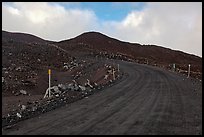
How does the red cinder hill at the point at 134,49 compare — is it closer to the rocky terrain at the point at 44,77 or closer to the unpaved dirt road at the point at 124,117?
the rocky terrain at the point at 44,77


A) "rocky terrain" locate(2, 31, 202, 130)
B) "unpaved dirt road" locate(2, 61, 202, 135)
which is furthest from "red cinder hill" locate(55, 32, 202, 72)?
"unpaved dirt road" locate(2, 61, 202, 135)

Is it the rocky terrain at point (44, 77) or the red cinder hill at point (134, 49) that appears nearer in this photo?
the rocky terrain at point (44, 77)

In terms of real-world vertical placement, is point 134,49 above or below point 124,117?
above

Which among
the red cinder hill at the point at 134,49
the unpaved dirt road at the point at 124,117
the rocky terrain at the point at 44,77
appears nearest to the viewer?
the unpaved dirt road at the point at 124,117

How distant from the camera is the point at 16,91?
89.2 feet

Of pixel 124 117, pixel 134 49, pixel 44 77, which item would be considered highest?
pixel 134 49

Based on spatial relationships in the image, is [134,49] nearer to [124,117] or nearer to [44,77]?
[44,77]

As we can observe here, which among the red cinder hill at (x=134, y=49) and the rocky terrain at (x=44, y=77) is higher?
the red cinder hill at (x=134, y=49)

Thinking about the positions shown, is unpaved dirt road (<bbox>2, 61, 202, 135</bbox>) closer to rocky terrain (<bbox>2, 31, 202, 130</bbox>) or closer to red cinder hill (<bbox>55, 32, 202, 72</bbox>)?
rocky terrain (<bbox>2, 31, 202, 130</bbox>)

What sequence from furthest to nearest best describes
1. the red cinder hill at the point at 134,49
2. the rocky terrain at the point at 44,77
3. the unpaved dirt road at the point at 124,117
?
the red cinder hill at the point at 134,49
the rocky terrain at the point at 44,77
the unpaved dirt road at the point at 124,117

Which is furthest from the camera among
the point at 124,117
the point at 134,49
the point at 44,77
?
the point at 134,49

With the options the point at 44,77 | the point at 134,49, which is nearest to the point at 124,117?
the point at 44,77

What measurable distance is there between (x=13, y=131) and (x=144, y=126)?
4482mm

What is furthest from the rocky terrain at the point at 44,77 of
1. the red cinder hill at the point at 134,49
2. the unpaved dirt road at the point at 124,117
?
the red cinder hill at the point at 134,49
